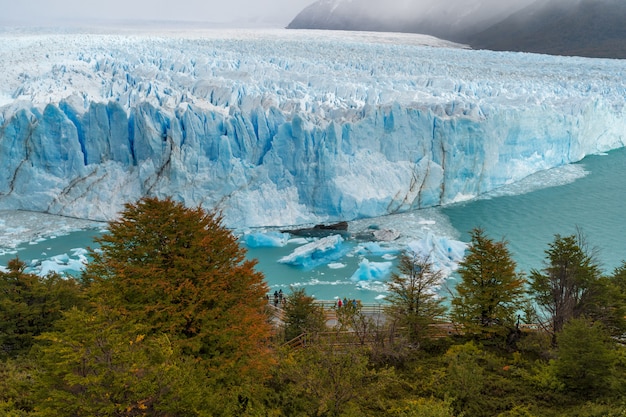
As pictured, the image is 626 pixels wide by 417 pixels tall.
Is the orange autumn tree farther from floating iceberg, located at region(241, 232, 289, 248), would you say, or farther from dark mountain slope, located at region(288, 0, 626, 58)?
dark mountain slope, located at region(288, 0, 626, 58)

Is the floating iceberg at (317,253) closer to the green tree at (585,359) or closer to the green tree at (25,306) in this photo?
the green tree at (25,306)

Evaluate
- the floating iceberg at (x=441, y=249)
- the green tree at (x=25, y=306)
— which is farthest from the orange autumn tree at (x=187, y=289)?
the floating iceberg at (x=441, y=249)

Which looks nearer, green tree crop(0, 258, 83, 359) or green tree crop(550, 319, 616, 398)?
green tree crop(550, 319, 616, 398)

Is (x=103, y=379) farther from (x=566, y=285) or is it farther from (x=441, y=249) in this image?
(x=441, y=249)

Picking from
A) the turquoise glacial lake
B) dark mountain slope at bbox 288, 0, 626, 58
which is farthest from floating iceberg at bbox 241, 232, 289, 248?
dark mountain slope at bbox 288, 0, 626, 58

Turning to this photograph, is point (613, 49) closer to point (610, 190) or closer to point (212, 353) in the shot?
point (610, 190)
